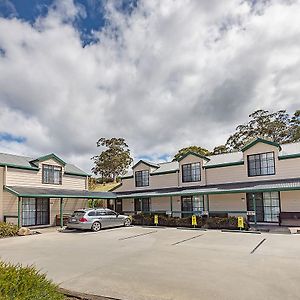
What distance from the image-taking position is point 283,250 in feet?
36.3

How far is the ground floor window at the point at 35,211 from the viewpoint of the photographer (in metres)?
20.0

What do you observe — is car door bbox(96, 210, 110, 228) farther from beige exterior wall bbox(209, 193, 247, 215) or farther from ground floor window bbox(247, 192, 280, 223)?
ground floor window bbox(247, 192, 280, 223)

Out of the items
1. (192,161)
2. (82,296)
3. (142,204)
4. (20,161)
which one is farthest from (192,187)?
(82,296)

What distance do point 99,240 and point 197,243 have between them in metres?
4.85

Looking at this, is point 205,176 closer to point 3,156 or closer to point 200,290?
point 3,156

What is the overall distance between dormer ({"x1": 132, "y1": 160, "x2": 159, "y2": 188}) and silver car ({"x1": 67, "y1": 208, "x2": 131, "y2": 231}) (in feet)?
25.6

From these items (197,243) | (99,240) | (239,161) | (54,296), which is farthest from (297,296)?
(239,161)

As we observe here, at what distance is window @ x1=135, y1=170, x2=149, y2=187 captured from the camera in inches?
1082

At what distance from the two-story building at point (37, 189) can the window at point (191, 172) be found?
6.73m

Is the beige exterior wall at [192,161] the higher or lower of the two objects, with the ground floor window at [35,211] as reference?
higher

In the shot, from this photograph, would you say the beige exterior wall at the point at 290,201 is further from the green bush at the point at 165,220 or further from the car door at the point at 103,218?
the car door at the point at 103,218

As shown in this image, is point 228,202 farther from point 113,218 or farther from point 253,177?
point 113,218

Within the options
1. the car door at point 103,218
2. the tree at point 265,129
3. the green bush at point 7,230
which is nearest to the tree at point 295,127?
the tree at point 265,129

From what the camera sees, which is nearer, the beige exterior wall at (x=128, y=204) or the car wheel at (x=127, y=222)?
the car wheel at (x=127, y=222)
